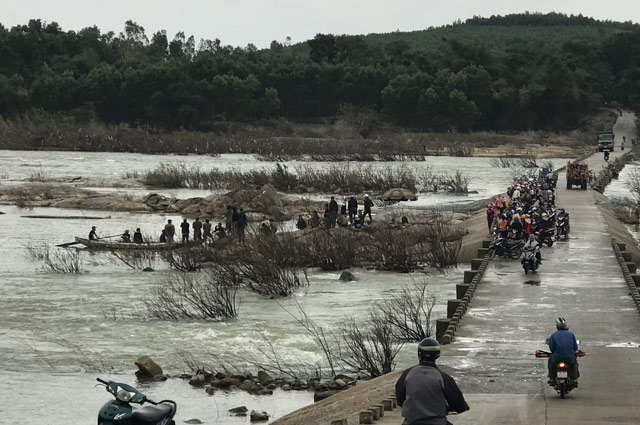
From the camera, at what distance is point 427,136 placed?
139125mm

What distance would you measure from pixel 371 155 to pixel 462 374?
89.0m

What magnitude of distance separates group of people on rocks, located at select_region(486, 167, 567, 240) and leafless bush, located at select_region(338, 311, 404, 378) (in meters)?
8.27

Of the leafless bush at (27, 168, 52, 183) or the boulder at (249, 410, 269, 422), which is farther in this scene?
the leafless bush at (27, 168, 52, 183)

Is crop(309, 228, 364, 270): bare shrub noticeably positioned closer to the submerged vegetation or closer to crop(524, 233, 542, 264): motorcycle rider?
crop(524, 233, 542, 264): motorcycle rider

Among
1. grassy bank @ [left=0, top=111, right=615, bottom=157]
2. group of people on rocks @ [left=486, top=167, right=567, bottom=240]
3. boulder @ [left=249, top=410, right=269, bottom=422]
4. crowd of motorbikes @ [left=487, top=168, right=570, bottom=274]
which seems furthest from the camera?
grassy bank @ [left=0, top=111, right=615, bottom=157]

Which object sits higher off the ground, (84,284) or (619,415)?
(619,415)

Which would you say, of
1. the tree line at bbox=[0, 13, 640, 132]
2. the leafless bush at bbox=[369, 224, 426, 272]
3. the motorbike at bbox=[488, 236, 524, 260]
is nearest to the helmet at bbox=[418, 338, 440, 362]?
the motorbike at bbox=[488, 236, 524, 260]

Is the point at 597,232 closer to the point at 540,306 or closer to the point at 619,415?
the point at 540,306

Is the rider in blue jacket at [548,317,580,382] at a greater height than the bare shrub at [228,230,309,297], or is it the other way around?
the rider in blue jacket at [548,317,580,382]

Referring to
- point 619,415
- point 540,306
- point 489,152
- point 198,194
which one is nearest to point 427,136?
point 489,152

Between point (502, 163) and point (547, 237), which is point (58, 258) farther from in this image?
point (502, 163)

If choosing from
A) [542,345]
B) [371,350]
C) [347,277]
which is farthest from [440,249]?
[542,345]

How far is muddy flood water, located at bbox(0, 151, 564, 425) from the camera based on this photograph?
72.1ft

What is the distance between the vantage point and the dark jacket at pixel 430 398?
35.7ft
